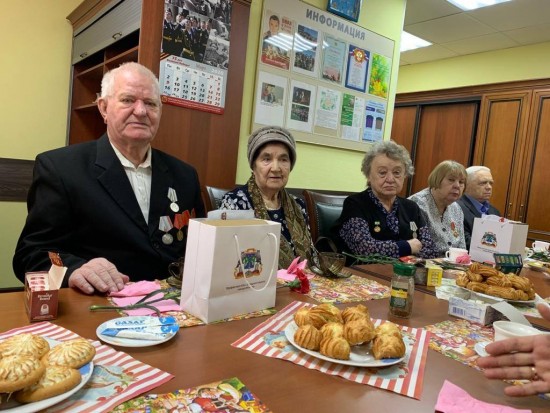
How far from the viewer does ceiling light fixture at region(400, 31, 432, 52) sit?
4851mm

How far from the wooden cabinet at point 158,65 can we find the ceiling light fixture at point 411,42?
292 centimetres

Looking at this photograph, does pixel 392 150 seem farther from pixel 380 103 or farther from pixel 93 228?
pixel 93 228

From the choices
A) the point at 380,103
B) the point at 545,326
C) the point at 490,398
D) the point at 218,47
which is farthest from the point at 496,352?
the point at 380,103

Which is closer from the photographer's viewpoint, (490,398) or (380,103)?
(490,398)

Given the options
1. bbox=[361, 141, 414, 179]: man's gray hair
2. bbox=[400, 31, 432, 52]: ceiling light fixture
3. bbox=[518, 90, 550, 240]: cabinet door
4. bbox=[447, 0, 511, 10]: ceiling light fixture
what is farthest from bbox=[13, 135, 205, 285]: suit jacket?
bbox=[518, 90, 550, 240]: cabinet door

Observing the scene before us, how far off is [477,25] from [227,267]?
4.67m

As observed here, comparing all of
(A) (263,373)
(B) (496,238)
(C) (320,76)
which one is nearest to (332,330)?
(A) (263,373)

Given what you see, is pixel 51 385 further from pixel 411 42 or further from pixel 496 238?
pixel 411 42

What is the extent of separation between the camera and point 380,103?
3615 millimetres

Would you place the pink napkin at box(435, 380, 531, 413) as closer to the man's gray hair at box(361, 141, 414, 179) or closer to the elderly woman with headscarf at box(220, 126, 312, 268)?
the elderly woman with headscarf at box(220, 126, 312, 268)

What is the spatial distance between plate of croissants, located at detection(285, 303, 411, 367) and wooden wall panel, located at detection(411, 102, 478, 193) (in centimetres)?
523

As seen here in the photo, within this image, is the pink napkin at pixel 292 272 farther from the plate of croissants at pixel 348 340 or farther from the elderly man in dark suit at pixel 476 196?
the elderly man in dark suit at pixel 476 196

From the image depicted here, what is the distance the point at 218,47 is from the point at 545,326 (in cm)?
230

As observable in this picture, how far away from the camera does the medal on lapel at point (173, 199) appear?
1.53 m
